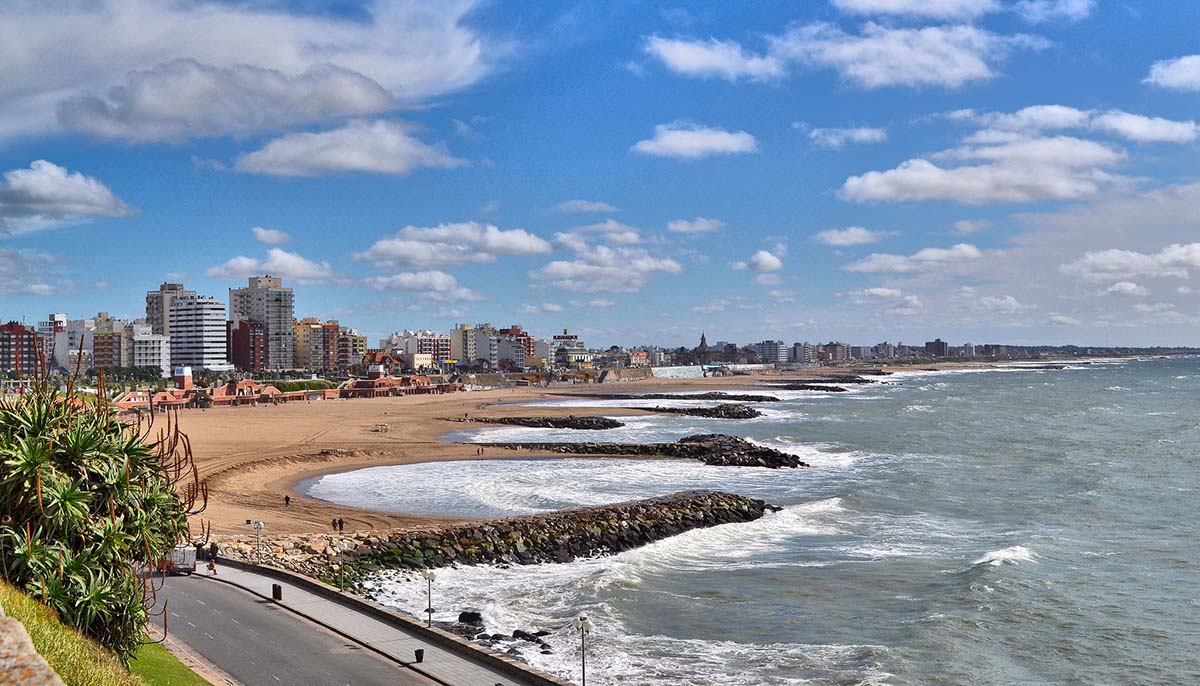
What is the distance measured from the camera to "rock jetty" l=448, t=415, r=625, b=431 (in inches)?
3536

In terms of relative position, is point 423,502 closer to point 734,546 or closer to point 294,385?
point 734,546

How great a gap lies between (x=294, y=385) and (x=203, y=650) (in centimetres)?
12471

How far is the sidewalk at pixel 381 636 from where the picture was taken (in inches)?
755

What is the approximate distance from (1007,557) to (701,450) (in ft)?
111

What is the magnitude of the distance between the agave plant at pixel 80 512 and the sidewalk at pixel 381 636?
19.9 feet

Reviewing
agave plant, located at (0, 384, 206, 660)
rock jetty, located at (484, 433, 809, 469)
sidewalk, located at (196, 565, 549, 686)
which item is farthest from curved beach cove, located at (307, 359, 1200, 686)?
agave plant, located at (0, 384, 206, 660)

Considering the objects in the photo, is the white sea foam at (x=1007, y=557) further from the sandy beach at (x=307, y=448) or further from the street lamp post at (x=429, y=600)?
the sandy beach at (x=307, y=448)

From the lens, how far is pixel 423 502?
44.8m

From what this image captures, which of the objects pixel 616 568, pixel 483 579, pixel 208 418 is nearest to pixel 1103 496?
pixel 616 568

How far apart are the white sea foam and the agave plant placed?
89.1ft

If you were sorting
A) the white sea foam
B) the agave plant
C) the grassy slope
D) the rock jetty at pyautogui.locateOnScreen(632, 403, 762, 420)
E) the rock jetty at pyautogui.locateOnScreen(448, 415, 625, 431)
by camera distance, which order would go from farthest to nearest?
the rock jetty at pyautogui.locateOnScreen(632, 403, 762, 420) < the rock jetty at pyautogui.locateOnScreen(448, 415, 625, 431) < the white sea foam < the agave plant < the grassy slope

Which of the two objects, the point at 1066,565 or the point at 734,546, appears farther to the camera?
the point at 734,546

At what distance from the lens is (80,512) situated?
14.2 meters

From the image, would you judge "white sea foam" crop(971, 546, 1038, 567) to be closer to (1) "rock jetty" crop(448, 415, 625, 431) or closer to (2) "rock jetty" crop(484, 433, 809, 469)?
(2) "rock jetty" crop(484, 433, 809, 469)
